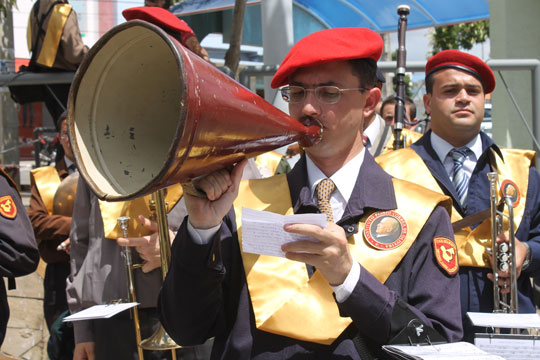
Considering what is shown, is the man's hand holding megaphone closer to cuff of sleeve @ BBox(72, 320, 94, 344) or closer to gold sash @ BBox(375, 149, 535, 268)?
gold sash @ BBox(375, 149, 535, 268)

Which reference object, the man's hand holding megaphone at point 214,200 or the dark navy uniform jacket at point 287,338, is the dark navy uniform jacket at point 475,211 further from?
the man's hand holding megaphone at point 214,200

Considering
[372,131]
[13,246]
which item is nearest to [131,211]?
[13,246]

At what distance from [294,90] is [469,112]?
152 centimetres

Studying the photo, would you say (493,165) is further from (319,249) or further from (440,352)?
(319,249)

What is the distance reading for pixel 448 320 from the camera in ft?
6.34

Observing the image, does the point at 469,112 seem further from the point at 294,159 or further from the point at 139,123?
the point at 294,159

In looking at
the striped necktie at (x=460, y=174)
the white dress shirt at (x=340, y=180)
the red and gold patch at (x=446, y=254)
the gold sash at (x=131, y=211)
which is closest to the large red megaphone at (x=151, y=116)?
the white dress shirt at (x=340, y=180)

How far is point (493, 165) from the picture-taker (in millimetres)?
3285

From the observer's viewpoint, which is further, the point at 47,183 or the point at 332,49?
the point at 47,183

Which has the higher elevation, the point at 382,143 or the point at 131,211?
the point at 382,143

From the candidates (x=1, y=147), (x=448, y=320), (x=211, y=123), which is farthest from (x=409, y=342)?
(x=1, y=147)

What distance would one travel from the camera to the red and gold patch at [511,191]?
10.3 feet

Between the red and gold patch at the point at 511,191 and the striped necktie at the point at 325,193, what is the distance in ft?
4.42

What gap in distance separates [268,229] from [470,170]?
1985mm
